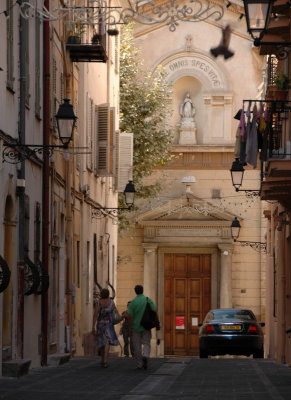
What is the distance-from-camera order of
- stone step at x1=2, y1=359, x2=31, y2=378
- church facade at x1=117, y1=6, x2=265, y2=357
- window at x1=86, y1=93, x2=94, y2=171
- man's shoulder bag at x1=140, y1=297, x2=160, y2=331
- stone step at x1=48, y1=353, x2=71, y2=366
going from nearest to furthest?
stone step at x1=2, y1=359, x2=31, y2=378, man's shoulder bag at x1=140, y1=297, x2=160, y2=331, stone step at x1=48, y1=353, x2=71, y2=366, window at x1=86, y1=93, x2=94, y2=171, church facade at x1=117, y1=6, x2=265, y2=357

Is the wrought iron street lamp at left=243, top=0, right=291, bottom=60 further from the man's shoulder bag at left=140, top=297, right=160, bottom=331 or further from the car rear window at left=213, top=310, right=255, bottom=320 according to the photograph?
the car rear window at left=213, top=310, right=255, bottom=320

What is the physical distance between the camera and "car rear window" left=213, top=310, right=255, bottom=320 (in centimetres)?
2933

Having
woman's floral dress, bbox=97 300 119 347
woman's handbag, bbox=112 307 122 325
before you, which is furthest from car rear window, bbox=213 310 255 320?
woman's floral dress, bbox=97 300 119 347

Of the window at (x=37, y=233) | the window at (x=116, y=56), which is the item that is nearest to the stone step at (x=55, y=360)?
the window at (x=37, y=233)

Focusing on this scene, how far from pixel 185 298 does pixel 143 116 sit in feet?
25.4

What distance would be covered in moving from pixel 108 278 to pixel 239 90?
1242 cm

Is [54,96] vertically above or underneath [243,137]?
above

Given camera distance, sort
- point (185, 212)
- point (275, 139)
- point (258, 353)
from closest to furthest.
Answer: point (275, 139) → point (258, 353) → point (185, 212)

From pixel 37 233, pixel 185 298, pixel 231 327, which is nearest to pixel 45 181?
pixel 37 233

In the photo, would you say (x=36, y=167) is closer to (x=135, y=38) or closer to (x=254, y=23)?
(x=254, y=23)

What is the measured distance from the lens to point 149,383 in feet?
54.5

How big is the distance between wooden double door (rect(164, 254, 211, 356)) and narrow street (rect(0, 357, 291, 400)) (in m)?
22.4

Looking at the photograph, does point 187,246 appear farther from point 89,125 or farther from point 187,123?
point 89,125

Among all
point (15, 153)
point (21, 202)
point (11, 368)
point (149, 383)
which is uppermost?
point (15, 153)
